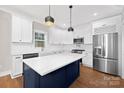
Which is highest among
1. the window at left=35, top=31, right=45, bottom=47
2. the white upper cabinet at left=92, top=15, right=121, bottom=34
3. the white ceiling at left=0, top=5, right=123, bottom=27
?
the white ceiling at left=0, top=5, right=123, bottom=27

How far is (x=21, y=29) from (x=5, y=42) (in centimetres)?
84

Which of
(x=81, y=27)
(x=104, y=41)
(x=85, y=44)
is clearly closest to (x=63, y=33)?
(x=81, y=27)

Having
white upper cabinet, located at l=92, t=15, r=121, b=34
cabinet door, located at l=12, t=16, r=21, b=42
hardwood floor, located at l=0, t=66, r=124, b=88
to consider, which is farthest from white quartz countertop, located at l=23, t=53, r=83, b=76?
white upper cabinet, located at l=92, t=15, r=121, b=34

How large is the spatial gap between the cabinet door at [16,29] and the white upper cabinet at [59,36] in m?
1.97

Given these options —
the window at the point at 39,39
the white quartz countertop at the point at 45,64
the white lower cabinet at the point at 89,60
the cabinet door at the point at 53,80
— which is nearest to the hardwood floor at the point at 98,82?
the cabinet door at the point at 53,80

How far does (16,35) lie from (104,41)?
3.61 metres

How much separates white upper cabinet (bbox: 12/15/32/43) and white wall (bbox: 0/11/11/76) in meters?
0.49

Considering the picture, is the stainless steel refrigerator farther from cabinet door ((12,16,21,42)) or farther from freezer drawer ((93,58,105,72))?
cabinet door ((12,16,21,42))

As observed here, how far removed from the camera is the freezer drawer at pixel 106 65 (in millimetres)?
3220

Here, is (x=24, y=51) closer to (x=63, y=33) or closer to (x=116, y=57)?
(x=63, y=33)

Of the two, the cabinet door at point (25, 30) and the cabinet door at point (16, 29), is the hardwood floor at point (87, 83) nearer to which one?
the cabinet door at point (16, 29)

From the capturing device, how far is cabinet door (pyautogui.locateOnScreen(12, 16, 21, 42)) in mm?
2982

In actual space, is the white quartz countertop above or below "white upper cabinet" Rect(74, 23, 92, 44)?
below
